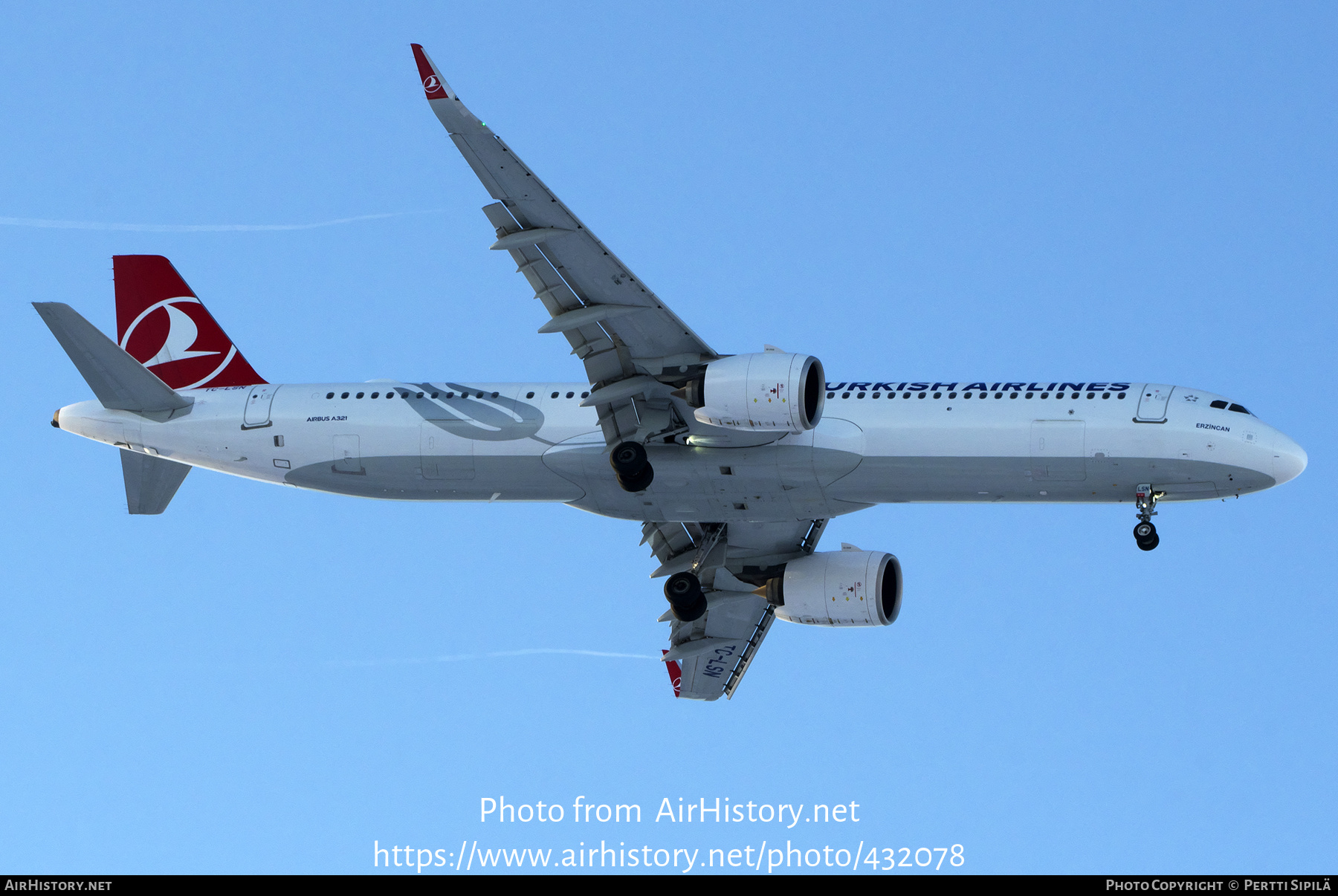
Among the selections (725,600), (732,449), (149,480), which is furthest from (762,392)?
(149,480)

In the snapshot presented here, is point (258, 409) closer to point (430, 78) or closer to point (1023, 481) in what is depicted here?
point (430, 78)

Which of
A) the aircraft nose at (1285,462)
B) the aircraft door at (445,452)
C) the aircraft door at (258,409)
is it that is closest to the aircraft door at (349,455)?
the aircraft door at (445,452)

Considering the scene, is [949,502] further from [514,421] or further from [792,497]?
[514,421]

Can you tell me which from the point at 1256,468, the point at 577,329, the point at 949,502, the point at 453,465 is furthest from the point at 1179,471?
the point at 453,465

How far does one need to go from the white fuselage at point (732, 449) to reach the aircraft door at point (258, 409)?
0.18 feet

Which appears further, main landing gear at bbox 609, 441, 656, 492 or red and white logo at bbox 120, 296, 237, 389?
red and white logo at bbox 120, 296, 237, 389

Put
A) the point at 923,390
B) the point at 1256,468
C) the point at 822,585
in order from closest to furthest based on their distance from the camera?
1. the point at 1256,468
2. the point at 923,390
3. the point at 822,585

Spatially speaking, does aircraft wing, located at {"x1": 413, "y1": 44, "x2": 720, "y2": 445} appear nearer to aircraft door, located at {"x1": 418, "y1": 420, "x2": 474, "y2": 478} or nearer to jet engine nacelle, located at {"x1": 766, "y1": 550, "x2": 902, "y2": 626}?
aircraft door, located at {"x1": 418, "y1": 420, "x2": 474, "y2": 478}

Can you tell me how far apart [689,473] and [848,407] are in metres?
3.94

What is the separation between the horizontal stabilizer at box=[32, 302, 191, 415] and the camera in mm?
44000

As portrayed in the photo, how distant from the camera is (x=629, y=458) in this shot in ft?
136

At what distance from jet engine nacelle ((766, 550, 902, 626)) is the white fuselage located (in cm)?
496

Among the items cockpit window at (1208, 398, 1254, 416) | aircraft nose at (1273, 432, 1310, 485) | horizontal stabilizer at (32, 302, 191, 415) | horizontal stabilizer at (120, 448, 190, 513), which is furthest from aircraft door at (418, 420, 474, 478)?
aircraft nose at (1273, 432, 1310, 485)

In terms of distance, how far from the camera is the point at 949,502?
4212cm
